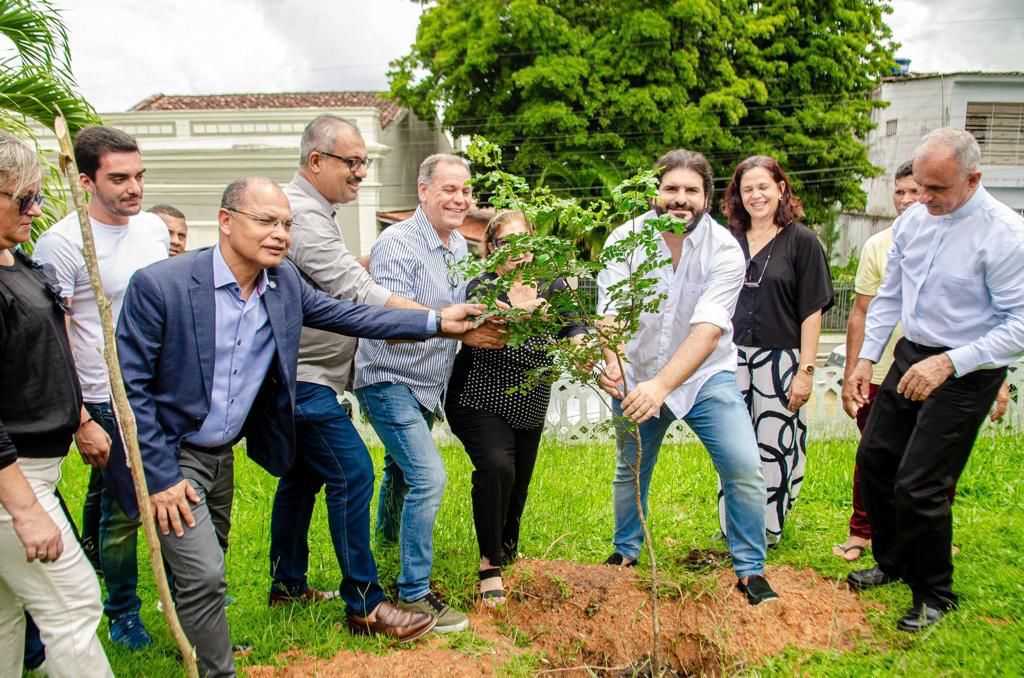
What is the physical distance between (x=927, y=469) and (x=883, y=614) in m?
0.81

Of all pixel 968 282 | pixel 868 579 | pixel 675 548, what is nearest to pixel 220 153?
pixel 675 548

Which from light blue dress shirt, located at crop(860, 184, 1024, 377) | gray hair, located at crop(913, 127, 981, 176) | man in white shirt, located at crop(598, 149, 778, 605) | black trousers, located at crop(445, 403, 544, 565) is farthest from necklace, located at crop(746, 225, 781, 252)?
black trousers, located at crop(445, 403, 544, 565)

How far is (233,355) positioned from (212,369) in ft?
0.38

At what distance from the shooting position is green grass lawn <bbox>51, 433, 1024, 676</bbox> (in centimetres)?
368

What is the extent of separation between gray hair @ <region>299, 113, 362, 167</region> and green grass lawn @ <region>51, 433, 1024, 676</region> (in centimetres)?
226

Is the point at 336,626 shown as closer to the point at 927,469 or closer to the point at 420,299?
the point at 420,299

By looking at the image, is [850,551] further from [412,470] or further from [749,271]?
[412,470]

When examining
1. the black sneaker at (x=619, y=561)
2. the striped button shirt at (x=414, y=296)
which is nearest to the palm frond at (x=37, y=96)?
the striped button shirt at (x=414, y=296)

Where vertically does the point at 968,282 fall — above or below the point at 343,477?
above

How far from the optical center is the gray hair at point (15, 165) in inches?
103

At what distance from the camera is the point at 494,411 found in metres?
4.12

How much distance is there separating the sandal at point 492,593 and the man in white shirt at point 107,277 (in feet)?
5.20

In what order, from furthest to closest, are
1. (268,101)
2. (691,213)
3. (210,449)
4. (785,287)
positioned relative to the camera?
1. (268,101)
2. (785,287)
3. (691,213)
4. (210,449)

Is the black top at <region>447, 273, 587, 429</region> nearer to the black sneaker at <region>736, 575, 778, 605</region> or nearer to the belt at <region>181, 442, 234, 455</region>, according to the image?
the belt at <region>181, 442, 234, 455</region>
